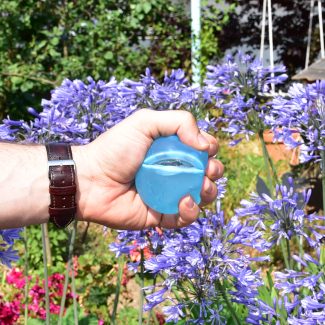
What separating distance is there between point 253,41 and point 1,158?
6.81 metres

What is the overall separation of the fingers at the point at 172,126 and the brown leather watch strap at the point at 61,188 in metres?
0.30

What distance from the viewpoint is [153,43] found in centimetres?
628

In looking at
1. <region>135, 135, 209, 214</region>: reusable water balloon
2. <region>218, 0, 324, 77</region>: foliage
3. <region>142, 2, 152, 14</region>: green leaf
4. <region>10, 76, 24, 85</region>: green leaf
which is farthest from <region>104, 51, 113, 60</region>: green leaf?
<region>135, 135, 209, 214</region>: reusable water balloon

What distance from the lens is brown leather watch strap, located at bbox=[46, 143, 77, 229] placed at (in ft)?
4.72

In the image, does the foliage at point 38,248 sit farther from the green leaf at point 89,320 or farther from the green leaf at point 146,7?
the green leaf at point 146,7

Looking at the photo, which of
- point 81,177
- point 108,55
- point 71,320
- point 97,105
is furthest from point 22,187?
point 108,55

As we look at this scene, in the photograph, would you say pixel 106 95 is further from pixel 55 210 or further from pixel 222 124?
pixel 222 124

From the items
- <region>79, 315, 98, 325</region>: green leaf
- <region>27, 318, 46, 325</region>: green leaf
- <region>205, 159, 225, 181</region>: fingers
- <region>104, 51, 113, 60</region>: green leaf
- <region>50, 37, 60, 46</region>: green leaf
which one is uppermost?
<region>50, 37, 60, 46</region>: green leaf

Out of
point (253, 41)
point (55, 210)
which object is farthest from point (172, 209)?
point (253, 41)

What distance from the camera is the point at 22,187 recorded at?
1416 millimetres

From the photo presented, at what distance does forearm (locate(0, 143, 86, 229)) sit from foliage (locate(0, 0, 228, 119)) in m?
2.98

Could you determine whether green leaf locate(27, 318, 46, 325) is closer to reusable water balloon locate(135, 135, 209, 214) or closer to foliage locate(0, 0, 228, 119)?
reusable water balloon locate(135, 135, 209, 214)

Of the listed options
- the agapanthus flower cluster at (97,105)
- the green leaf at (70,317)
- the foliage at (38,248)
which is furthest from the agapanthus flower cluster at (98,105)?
the foliage at (38,248)

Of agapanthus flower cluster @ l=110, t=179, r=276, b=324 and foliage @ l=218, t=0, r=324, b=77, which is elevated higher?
foliage @ l=218, t=0, r=324, b=77
